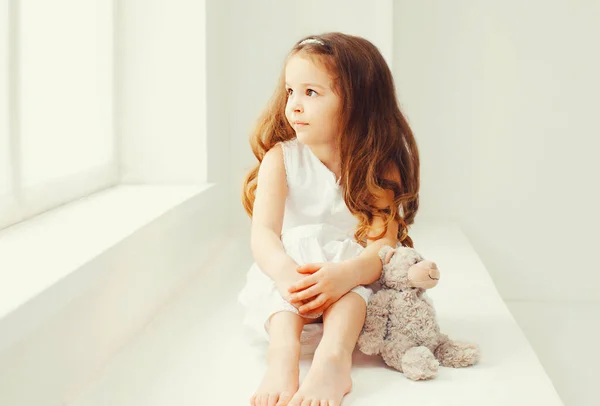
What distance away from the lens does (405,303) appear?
1.27 metres

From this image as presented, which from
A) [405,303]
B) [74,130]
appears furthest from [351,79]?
[74,130]

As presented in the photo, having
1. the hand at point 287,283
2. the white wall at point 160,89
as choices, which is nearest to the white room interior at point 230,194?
the white wall at point 160,89

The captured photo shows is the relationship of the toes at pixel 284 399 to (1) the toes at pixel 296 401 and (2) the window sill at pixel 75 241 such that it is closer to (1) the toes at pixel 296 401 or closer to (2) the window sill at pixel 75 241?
(1) the toes at pixel 296 401

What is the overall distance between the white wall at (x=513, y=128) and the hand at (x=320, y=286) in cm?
131

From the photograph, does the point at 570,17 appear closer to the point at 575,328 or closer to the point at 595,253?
the point at 595,253

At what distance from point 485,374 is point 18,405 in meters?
0.62

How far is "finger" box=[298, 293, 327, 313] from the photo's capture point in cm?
123

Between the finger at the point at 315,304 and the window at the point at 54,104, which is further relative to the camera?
the window at the point at 54,104

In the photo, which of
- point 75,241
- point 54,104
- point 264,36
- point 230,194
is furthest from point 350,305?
point 264,36

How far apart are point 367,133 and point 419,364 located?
42cm

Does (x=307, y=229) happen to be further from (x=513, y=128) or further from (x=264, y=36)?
(x=513, y=128)

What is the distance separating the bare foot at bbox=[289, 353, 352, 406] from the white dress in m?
0.15

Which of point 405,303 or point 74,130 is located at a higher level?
point 74,130

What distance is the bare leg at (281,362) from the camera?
1070 millimetres
